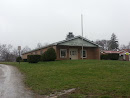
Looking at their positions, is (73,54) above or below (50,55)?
above

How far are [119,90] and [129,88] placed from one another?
56 centimetres

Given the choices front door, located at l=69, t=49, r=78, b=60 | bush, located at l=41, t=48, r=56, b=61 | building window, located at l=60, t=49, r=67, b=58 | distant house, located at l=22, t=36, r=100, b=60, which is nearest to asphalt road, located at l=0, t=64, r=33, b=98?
bush, located at l=41, t=48, r=56, b=61

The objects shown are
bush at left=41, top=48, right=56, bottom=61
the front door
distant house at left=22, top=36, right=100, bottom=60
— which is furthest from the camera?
the front door

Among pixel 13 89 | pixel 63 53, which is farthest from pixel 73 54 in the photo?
pixel 13 89

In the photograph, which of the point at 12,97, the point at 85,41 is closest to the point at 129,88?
the point at 12,97

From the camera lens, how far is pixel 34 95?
19.5ft

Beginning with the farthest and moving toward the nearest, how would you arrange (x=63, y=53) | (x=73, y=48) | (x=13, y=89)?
(x=73, y=48), (x=63, y=53), (x=13, y=89)

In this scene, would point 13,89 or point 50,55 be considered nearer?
point 13,89

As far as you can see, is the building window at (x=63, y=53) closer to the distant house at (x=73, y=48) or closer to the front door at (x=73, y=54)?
the distant house at (x=73, y=48)

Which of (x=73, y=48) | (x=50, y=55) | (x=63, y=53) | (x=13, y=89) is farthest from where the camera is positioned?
(x=73, y=48)

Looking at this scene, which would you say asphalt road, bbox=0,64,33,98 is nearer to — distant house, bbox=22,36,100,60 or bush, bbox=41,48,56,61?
bush, bbox=41,48,56,61

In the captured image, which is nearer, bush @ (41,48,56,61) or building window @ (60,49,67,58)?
bush @ (41,48,56,61)

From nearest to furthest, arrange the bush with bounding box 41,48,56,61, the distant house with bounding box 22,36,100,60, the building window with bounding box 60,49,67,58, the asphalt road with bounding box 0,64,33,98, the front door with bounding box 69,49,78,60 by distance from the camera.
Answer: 1. the asphalt road with bounding box 0,64,33,98
2. the bush with bounding box 41,48,56,61
3. the distant house with bounding box 22,36,100,60
4. the building window with bounding box 60,49,67,58
5. the front door with bounding box 69,49,78,60

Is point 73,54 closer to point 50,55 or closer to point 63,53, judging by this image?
point 63,53
